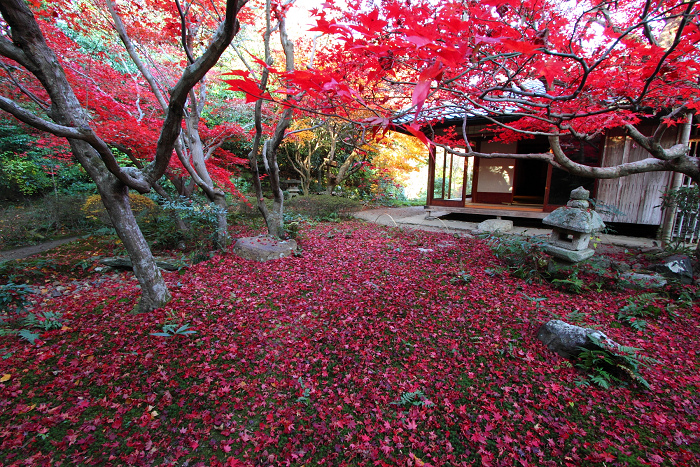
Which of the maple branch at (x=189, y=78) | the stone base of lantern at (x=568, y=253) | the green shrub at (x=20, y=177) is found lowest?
the stone base of lantern at (x=568, y=253)

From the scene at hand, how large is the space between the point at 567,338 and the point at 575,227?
2137 millimetres

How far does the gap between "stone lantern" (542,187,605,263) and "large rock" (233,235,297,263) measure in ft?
14.4

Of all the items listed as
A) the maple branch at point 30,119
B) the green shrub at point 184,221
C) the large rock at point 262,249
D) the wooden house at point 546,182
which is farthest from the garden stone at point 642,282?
the green shrub at point 184,221

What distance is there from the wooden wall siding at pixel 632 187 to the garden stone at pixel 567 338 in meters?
5.91

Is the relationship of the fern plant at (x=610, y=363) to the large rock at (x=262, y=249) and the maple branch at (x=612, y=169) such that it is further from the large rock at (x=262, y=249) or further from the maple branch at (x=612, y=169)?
the large rock at (x=262, y=249)

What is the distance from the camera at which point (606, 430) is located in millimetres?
1924

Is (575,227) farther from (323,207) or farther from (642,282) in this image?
(323,207)

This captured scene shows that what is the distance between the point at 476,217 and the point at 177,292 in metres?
9.23

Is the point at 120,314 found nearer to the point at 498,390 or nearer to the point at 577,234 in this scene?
the point at 498,390

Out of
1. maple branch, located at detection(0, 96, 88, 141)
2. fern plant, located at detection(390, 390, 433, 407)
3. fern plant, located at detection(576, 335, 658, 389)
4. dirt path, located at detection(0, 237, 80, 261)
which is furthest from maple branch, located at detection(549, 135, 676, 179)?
dirt path, located at detection(0, 237, 80, 261)

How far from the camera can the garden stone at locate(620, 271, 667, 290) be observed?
12.5 feet

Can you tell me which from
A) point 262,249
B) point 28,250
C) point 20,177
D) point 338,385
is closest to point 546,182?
point 262,249

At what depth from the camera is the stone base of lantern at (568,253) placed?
4131 mm

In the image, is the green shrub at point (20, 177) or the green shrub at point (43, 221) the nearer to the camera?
the green shrub at point (43, 221)
